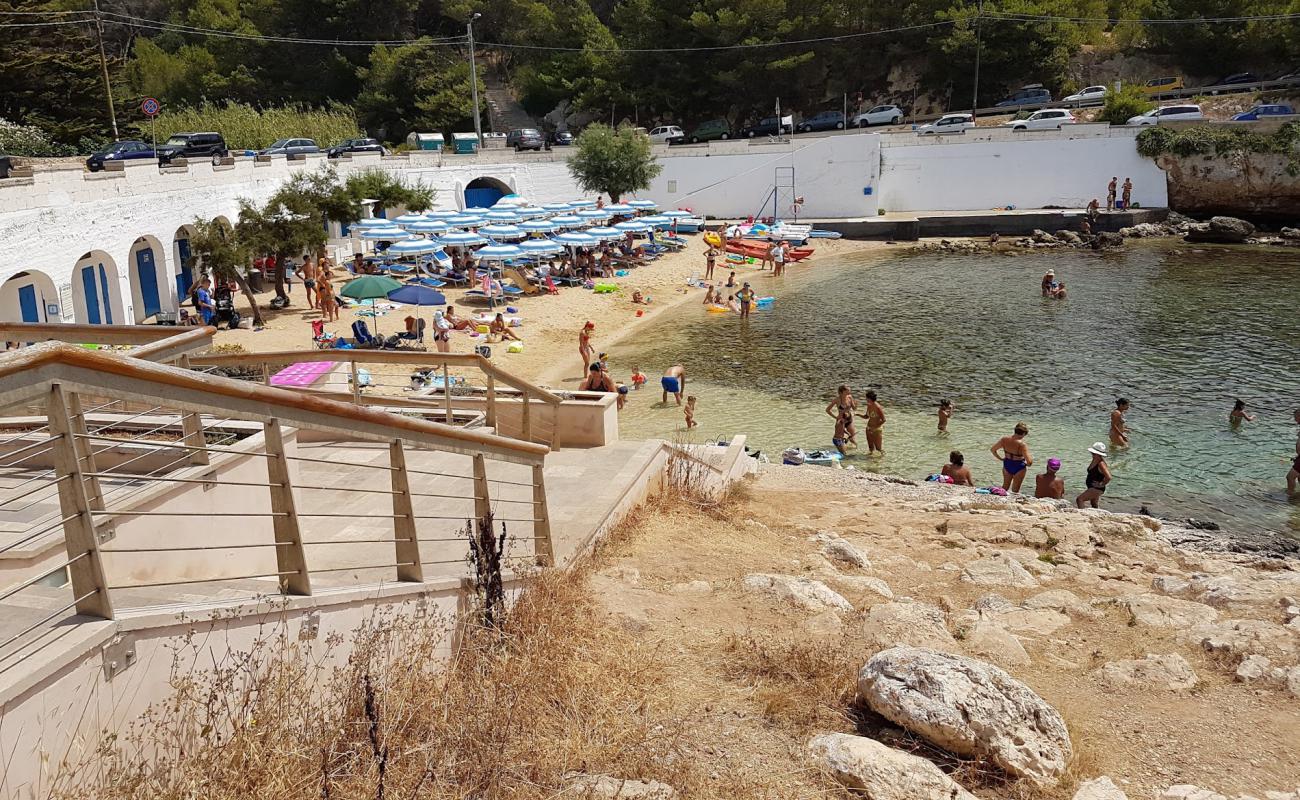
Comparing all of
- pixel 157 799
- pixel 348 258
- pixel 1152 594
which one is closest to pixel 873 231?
pixel 348 258

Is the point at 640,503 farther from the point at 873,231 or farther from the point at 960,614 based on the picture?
the point at 873,231

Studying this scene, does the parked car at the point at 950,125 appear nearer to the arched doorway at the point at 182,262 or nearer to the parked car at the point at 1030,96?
the parked car at the point at 1030,96

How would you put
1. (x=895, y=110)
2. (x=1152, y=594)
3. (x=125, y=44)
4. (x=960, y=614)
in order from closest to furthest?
(x=960, y=614), (x=1152, y=594), (x=895, y=110), (x=125, y=44)

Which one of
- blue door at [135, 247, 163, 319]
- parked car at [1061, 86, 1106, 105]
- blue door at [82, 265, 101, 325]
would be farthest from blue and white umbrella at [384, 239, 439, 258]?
parked car at [1061, 86, 1106, 105]

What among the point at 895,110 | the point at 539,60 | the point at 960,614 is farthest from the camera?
the point at 539,60

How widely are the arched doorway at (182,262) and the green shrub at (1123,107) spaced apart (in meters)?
42.9

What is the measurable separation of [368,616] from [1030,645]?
4397 mm

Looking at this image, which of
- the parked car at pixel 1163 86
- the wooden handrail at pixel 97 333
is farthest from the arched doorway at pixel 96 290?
the parked car at pixel 1163 86

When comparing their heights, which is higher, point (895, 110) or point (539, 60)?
point (539, 60)

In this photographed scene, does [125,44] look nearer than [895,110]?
No

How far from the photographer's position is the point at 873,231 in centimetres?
4316

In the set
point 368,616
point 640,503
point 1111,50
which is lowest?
point 640,503

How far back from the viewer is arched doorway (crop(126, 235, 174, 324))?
22328 mm

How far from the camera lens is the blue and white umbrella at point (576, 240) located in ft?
101
